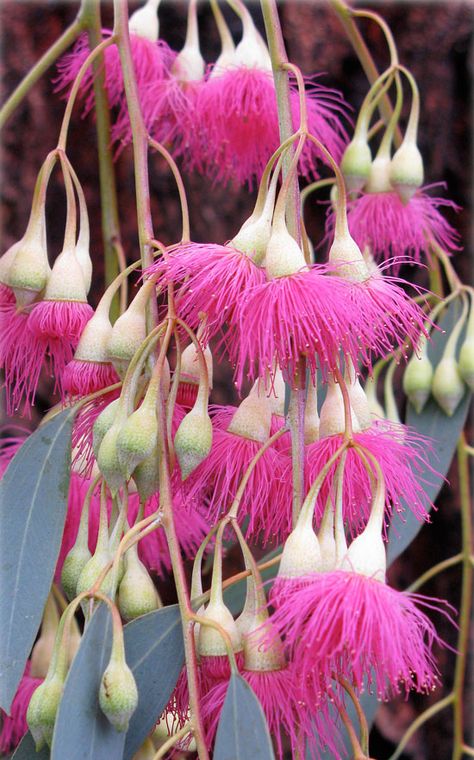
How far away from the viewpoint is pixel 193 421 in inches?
27.3

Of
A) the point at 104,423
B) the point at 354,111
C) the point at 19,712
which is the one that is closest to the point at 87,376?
the point at 104,423

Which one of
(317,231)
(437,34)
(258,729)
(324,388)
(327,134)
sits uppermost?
(437,34)

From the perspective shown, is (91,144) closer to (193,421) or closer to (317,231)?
(317,231)

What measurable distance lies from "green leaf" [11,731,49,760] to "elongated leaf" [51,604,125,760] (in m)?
0.07

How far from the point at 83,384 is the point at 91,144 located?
85 cm

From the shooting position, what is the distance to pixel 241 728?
2.05 ft

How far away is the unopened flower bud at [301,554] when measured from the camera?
65 cm

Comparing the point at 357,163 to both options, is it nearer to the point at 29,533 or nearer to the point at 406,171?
the point at 406,171

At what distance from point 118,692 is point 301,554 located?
0.45 feet

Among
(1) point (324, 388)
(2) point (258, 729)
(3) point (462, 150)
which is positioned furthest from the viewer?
(3) point (462, 150)

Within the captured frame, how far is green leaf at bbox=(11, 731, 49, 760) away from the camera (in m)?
0.72

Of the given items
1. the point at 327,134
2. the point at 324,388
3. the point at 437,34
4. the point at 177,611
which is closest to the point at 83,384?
the point at 177,611

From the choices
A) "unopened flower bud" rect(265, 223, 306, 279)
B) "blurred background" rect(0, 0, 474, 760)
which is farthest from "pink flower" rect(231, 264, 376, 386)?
"blurred background" rect(0, 0, 474, 760)

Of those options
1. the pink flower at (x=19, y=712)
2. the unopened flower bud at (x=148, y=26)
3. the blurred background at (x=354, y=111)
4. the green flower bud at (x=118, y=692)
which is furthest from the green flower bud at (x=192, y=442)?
the blurred background at (x=354, y=111)
